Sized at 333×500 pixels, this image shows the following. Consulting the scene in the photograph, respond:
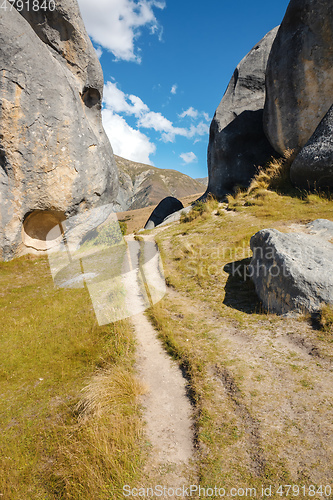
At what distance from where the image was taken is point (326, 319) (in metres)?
5.58

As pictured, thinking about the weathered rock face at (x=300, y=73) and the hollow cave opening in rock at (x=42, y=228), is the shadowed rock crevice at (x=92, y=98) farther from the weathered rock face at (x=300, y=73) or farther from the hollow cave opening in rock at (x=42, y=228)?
the weathered rock face at (x=300, y=73)

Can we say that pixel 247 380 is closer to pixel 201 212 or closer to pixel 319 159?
pixel 319 159

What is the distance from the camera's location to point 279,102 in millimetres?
16281

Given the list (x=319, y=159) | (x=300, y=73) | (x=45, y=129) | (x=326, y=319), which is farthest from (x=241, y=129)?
(x=326, y=319)

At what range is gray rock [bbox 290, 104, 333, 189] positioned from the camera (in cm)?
1270

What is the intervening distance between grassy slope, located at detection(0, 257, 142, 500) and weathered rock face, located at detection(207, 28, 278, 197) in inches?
635

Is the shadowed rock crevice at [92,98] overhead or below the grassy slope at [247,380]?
overhead

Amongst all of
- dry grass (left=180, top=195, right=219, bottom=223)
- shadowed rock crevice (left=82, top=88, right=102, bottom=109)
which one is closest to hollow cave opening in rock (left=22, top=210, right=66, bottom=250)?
dry grass (left=180, top=195, right=219, bottom=223)

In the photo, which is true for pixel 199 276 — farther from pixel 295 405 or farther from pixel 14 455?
pixel 14 455

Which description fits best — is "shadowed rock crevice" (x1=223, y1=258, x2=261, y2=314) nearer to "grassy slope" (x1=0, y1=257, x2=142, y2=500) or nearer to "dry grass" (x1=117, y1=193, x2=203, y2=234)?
"grassy slope" (x1=0, y1=257, x2=142, y2=500)

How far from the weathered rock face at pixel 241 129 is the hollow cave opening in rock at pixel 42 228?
38.9 feet

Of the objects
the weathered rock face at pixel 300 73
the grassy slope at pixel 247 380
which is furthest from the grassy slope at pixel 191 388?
the weathered rock face at pixel 300 73

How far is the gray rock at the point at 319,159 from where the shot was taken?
41.7 ft

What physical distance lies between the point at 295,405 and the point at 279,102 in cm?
1689
